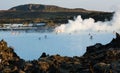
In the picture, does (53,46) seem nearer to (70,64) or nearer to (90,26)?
(70,64)

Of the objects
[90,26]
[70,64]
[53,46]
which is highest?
[70,64]

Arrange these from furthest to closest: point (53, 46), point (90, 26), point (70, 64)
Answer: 1. point (90, 26)
2. point (53, 46)
3. point (70, 64)

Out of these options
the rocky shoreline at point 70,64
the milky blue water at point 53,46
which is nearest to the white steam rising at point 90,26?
the milky blue water at point 53,46

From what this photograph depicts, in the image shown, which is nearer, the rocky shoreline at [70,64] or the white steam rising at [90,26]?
the rocky shoreline at [70,64]

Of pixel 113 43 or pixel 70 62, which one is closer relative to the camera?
pixel 70 62

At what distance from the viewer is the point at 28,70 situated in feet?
82.6

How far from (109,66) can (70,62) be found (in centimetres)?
286

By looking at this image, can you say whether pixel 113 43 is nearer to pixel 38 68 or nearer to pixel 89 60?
pixel 89 60

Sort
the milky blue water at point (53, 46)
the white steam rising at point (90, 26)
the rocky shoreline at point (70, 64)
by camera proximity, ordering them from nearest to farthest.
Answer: the rocky shoreline at point (70, 64)
the milky blue water at point (53, 46)
the white steam rising at point (90, 26)

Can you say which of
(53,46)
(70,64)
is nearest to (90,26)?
(53,46)

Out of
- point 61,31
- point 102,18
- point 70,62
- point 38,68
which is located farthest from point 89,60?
point 102,18

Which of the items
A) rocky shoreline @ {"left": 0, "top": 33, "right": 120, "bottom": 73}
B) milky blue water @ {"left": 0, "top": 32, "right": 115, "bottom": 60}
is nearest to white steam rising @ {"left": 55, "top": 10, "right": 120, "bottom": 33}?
milky blue water @ {"left": 0, "top": 32, "right": 115, "bottom": 60}

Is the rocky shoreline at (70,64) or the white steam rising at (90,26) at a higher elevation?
the rocky shoreline at (70,64)

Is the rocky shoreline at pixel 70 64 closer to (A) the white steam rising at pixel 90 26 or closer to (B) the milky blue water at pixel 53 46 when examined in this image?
(B) the milky blue water at pixel 53 46
